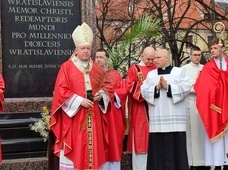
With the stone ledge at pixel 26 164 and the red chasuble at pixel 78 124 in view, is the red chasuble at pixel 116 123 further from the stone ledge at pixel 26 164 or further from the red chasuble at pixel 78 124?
the stone ledge at pixel 26 164

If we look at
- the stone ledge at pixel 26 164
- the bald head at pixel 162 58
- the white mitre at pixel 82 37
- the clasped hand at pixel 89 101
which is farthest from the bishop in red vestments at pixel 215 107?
the stone ledge at pixel 26 164

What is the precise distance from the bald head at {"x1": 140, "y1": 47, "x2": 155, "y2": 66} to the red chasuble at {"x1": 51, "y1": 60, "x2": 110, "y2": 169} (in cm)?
136

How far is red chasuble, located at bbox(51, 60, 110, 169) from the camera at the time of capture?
604 centimetres

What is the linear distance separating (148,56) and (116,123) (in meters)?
1.12

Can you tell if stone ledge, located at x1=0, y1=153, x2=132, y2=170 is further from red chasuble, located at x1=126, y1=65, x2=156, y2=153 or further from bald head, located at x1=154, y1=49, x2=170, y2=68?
bald head, located at x1=154, y1=49, x2=170, y2=68

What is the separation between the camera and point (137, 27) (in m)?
7.57

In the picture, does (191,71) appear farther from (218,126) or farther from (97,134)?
(97,134)

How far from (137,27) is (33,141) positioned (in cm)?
233

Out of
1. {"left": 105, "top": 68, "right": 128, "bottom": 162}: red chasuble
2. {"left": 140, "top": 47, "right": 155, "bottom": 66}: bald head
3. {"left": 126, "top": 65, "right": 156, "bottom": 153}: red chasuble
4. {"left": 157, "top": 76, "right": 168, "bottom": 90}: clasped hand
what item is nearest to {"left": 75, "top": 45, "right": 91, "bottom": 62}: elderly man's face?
{"left": 105, "top": 68, "right": 128, "bottom": 162}: red chasuble

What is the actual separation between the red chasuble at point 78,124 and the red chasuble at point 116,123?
41 centimetres

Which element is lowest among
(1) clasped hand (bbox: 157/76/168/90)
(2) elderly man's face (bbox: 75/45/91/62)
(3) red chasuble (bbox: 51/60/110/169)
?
(3) red chasuble (bbox: 51/60/110/169)

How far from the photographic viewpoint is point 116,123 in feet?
23.7

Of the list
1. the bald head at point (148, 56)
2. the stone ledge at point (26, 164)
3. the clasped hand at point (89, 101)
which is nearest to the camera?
the clasped hand at point (89, 101)

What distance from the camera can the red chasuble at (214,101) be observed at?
713cm
